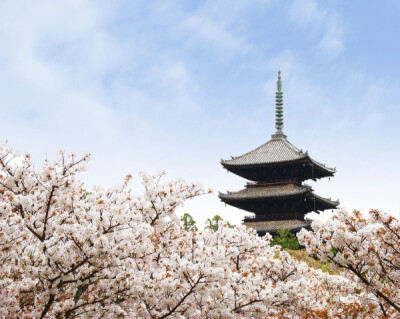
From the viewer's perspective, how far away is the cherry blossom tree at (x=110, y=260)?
26.4 feet

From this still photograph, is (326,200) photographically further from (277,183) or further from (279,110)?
(279,110)

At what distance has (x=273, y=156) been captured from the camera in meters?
41.4

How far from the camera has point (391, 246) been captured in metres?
8.77

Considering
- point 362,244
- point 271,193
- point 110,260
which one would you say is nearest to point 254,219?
point 271,193

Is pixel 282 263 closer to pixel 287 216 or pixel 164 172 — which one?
pixel 164 172

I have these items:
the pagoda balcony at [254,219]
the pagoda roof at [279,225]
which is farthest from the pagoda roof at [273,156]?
the pagoda roof at [279,225]

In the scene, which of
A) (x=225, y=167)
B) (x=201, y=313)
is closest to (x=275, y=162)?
(x=225, y=167)

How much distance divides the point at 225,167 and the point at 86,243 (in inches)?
1349

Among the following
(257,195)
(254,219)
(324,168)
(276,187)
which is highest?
(324,168)

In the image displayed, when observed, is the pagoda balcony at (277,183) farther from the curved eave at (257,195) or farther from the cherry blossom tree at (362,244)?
the cherry blossom tree at (362,244)

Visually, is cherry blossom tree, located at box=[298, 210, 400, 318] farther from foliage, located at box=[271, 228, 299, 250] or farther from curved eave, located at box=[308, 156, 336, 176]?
curved eave, located at box=[308, 156, 336, 176]

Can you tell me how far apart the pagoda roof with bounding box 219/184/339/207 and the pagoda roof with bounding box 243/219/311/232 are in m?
2.08

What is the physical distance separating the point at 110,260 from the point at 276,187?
33.5 metres

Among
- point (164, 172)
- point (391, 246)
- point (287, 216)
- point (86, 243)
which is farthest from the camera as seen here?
point (287, 216)
